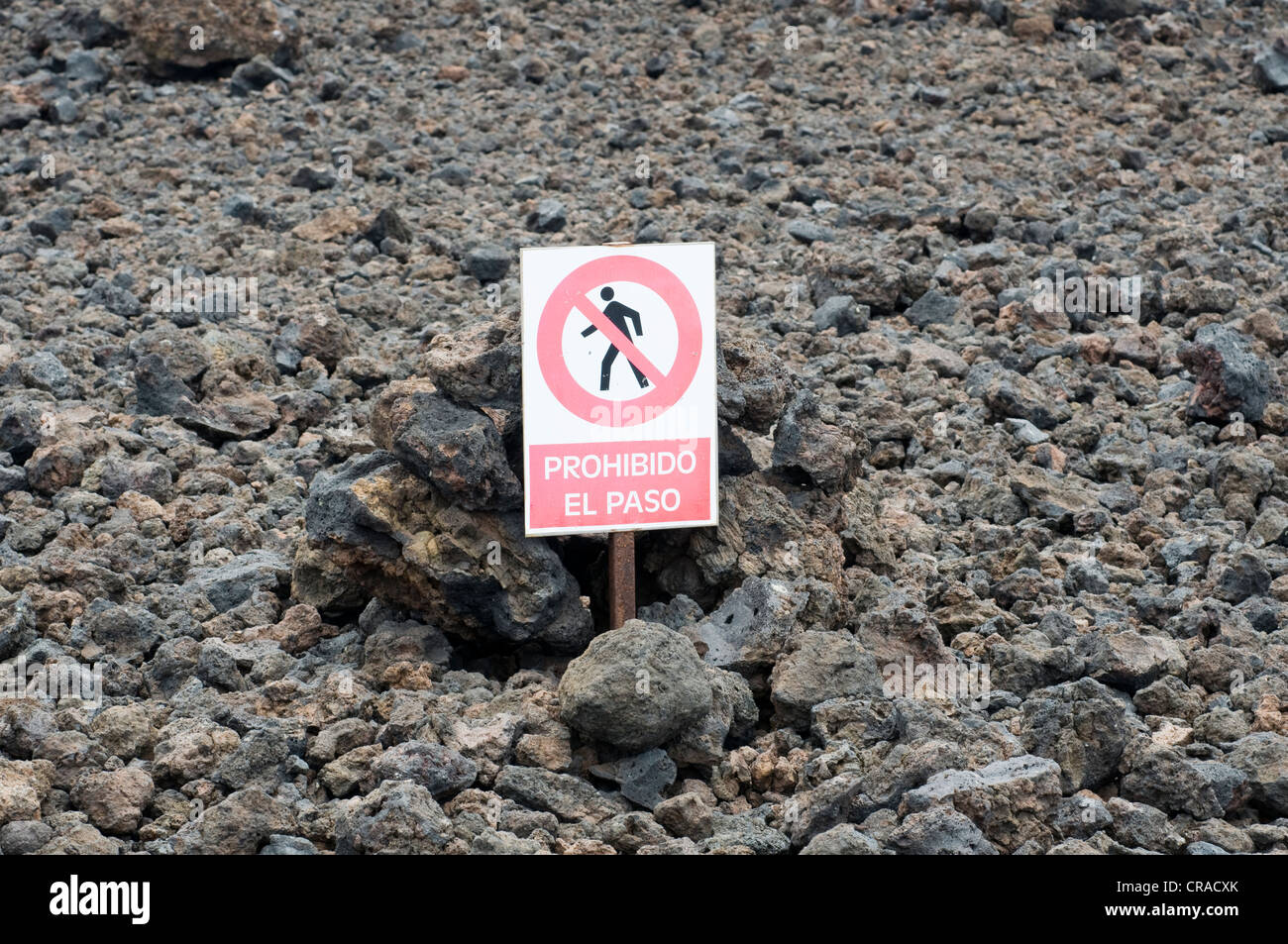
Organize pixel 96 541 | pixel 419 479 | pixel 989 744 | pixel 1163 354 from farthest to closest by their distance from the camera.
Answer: pixel 1163 354 < pixel 96 541 < pixel 419 479 < pixel 989 744

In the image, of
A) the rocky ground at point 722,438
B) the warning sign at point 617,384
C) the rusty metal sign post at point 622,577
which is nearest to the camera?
the rocky ground at point 722,438

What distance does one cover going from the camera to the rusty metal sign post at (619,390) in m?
5.73

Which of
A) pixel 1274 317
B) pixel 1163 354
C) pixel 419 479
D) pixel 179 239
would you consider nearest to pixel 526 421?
pixel 419 479

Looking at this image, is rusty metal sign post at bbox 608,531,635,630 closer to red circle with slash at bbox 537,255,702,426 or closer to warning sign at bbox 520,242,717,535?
warning sign at bbox 520,242,717,535

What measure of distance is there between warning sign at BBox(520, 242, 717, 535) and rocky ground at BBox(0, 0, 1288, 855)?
0.34 meters

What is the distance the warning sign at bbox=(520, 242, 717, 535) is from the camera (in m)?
5.73

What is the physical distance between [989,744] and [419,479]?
8.03 ft

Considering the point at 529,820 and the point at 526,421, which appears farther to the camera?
the point at 526,421

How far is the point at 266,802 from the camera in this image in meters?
4.76

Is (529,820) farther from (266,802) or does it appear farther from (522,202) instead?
(522,202)

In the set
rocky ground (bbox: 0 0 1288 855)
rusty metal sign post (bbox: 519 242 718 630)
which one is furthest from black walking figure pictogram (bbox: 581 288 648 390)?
rocky ground (bbox: 0 0 1288 855)

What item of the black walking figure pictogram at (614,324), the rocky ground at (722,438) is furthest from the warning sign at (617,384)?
the rocky ground at (722,438)

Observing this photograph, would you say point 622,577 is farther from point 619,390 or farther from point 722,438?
point 722,438

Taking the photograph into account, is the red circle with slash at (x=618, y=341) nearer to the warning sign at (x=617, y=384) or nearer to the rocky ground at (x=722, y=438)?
the warning sign at (x=617, y=384)
